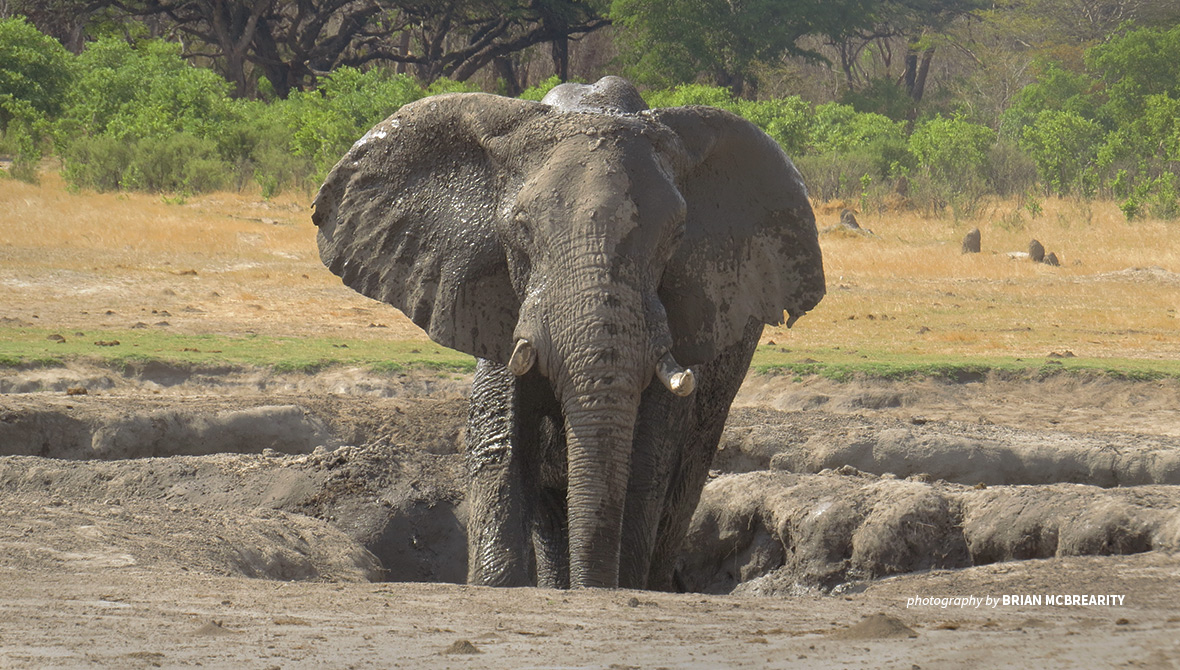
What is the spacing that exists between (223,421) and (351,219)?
3.05 metres

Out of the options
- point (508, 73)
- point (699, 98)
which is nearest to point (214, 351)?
point (699, 98)

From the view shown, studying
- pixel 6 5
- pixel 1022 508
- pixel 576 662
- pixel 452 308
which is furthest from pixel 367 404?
pixel 6 5

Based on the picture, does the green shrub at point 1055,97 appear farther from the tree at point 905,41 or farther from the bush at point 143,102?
the bush at point 143,102

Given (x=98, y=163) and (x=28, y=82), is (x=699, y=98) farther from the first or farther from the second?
(x=28, y=82)

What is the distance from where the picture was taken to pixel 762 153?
5477 mm

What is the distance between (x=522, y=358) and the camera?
14.9ft

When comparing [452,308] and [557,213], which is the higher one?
[557,213]

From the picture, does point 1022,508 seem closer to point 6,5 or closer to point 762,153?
point 762,153

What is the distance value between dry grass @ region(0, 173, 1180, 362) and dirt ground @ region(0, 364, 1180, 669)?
2.90 m

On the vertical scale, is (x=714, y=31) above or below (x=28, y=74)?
above

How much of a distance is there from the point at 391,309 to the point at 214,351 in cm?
408

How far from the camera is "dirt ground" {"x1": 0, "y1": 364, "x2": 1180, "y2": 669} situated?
10.6 feet

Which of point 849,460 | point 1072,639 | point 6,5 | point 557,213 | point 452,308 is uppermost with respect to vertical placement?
point 6,5

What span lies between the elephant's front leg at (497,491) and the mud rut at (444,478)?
0.77 meters
